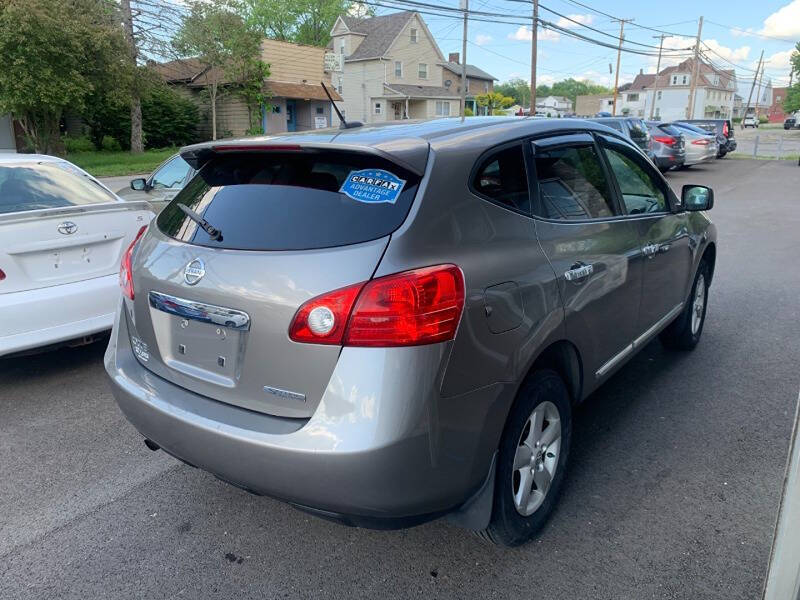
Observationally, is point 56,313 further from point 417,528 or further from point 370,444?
point 370,444

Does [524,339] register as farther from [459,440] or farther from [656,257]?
[656,257]

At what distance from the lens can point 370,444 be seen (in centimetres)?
198

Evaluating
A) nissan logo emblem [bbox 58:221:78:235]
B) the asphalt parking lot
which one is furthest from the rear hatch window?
nissan logo emblem [bbox 58:221:78:235]

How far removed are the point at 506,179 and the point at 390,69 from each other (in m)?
47.8

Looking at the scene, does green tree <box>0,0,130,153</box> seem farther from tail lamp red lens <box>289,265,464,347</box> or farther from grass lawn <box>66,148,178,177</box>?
tail lamp red lens <box>289,265,464,347</box>

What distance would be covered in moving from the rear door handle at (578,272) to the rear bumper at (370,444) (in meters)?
0.71

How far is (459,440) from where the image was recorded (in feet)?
7.01

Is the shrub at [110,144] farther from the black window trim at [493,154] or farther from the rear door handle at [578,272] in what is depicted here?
the rear door handle at [578,272]

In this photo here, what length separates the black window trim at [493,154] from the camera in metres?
2.39

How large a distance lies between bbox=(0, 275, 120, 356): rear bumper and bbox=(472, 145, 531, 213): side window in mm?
2952

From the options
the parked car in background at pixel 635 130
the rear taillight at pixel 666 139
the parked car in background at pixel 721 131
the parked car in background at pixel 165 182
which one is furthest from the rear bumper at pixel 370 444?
the parked car in background at pixel 721 131

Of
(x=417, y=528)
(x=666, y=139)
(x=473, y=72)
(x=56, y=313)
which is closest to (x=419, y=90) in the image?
(x=473, y=72)

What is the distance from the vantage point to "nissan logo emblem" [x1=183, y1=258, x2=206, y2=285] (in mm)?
2340

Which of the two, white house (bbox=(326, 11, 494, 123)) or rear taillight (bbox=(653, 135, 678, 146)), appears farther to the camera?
white house (bbox=(326, 11, 494, 123))
